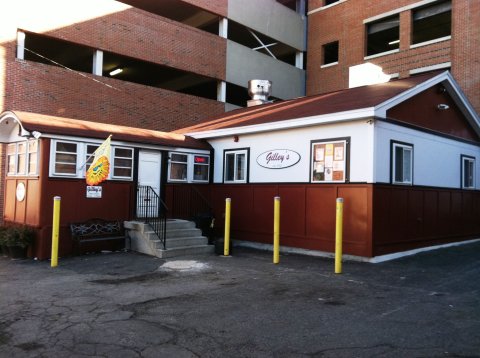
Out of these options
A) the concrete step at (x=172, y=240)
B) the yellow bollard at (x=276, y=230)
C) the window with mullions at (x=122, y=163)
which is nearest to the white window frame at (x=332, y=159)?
the yellow bollard at (x=276, y=230)

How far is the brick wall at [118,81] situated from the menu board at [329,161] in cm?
1026

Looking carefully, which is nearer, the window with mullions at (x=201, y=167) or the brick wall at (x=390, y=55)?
the window with mullions at (x=201, y=167)

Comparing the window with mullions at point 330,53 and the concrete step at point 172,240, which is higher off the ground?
the window with mullions at point 330,53

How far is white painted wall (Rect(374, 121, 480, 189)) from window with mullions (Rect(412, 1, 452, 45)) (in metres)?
10.1

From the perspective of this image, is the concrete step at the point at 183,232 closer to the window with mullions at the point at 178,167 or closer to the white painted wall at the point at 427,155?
the window with mullions at the point at 178,167

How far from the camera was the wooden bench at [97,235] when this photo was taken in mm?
10995

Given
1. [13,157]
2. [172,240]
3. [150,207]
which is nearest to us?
[172,240]

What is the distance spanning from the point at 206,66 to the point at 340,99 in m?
11.4

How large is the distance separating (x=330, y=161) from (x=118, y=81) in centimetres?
1112

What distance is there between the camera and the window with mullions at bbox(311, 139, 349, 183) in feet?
35.8

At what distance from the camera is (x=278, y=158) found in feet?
40.8

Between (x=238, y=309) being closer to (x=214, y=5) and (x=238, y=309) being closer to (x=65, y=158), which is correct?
(x=65, y=158)

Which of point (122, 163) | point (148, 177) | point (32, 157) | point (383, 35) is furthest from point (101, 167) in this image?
point (383, 35)

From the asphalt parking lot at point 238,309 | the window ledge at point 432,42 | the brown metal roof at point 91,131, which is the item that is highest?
the window ledge at point 432,42
